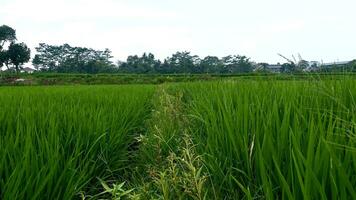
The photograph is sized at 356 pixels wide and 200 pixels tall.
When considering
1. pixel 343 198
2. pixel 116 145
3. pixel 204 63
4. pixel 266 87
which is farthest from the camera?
pixel 204 63

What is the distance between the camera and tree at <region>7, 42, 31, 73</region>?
5381cm

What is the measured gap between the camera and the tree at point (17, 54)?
53.8 meters

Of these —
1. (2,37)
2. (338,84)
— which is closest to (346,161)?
(338,84)

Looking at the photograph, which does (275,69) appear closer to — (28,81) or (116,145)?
(116,145)

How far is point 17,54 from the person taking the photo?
54.0 meters

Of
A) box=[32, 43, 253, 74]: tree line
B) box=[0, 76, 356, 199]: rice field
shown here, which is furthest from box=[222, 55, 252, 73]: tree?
box=[32, 43, 253, 74]: tree line

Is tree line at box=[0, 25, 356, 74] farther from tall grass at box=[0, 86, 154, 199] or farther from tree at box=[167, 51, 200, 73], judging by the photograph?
tall grass at box=[0, 86, 154, 199]

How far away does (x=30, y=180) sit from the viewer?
129 centimetres

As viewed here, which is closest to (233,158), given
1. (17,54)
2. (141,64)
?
(17,54)

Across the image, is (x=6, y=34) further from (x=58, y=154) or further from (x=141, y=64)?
Result: (x=58, y=154)

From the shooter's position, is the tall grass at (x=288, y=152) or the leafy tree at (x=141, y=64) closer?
the tall grass at (x=288, y=152)

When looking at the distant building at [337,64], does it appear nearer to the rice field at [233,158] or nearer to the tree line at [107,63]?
the rice field at [233,158]

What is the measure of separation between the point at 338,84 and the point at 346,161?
50.1 inches

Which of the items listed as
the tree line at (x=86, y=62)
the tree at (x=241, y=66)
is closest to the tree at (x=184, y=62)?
the tree line at (x=86, y=62)
